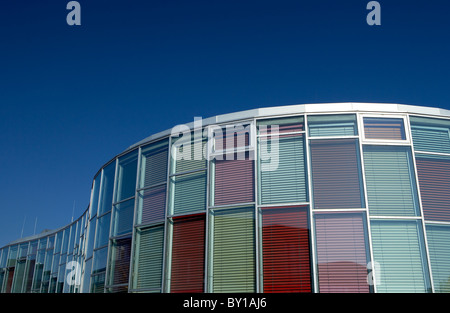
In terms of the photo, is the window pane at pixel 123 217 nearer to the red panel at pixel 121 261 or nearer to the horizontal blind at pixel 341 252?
the red panel at pixel 121 261

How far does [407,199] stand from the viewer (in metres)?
11.7

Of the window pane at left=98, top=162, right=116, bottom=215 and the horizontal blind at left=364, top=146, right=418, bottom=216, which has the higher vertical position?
the window pane at left=98, top=162, right=116, bottom=215

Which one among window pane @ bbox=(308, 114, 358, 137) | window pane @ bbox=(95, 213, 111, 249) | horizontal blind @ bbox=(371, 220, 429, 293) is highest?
window pane @ bbox=(308, 114, 358, 137)

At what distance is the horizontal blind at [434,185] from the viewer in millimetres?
11547

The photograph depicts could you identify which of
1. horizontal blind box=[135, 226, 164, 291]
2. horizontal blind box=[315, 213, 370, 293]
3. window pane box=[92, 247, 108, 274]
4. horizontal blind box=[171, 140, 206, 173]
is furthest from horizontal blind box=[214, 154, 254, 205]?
window pane box=[92, 247, 108, 274]

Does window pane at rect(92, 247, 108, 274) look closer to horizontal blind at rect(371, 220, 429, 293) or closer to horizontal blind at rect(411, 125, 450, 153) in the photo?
horizontal blind at rect(371, 220, 429, 293)

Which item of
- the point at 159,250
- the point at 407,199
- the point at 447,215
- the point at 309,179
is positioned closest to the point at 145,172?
the point at 159,250

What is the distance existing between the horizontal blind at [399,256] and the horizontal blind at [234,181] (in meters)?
3.37

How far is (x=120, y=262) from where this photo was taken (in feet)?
46.0

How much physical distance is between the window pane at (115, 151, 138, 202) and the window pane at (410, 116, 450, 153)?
8.56 metres

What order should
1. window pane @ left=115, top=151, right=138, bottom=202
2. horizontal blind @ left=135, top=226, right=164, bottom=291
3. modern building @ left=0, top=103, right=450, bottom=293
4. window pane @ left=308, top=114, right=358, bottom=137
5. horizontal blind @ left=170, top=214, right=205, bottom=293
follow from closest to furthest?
modern building @ left=0, top=103, right=450, bottom=293 < horizontal blind @ left=170, top=214, right=205, bottom=293 < window pane @ left=308, top=114, right=358, bottom=137 < horizontal blind @ left=135, top=226, right=164, bottom=291 < window pane @ left=115, top=151, right=138, bottom=202

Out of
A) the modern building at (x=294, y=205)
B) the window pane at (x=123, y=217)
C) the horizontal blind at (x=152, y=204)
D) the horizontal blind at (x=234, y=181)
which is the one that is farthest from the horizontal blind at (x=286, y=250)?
the window pane at (x=123, y=217)

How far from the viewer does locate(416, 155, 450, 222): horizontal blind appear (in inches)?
455

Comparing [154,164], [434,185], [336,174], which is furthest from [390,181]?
[154,164]
